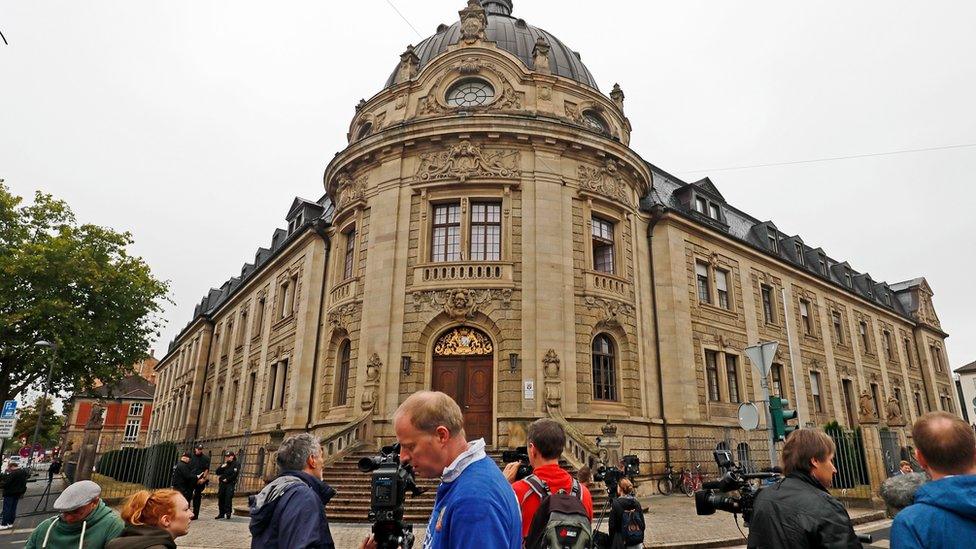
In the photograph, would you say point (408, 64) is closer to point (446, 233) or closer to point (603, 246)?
point (446, 233)

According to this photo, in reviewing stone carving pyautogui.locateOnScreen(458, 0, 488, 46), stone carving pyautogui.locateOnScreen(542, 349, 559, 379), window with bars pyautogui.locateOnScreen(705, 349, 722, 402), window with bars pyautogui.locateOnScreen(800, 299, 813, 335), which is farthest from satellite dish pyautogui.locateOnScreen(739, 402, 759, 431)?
window with bars pyautogui.locateOnScreen(800, 299, 813, 335)

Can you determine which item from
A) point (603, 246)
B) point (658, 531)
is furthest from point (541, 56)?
point (658, 531)

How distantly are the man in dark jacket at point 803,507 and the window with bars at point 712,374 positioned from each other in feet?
68.6

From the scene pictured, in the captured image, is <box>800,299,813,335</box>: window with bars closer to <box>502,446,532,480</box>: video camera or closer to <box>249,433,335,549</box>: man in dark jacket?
<box>502,446,532,480</box>: video camera

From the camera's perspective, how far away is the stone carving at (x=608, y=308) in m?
18.9

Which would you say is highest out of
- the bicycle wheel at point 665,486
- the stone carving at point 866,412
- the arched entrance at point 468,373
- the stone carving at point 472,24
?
the stone carving at point 472,24

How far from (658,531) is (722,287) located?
1705 cm

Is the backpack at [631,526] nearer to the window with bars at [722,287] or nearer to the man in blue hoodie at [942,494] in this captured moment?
the man in blue hoodie at [942,494]

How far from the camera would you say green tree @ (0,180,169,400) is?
2519cm

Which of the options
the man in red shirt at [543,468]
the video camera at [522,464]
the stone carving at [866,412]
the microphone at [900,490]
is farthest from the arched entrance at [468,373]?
the microphone at [900,490]

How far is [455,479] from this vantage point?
228 centimetres

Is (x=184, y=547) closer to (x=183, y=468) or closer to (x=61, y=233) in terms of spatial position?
(x=183, y=468)

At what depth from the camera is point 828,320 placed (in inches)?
1251

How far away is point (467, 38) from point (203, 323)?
107 feet
